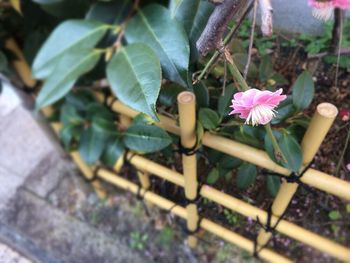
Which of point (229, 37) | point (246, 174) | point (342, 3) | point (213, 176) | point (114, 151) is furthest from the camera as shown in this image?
point (114, 151)

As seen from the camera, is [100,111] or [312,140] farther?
[100,111]

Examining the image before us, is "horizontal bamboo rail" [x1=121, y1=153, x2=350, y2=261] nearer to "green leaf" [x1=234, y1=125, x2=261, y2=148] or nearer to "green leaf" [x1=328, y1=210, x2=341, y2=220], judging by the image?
"green leaf" [x1=328, y1=210, x2=341, y2=220]

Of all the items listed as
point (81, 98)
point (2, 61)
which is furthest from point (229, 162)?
point (2, 61)

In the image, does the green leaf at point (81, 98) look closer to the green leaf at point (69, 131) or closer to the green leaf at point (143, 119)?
the green leaf at point (69, 131)

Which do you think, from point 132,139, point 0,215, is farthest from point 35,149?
point 132,139

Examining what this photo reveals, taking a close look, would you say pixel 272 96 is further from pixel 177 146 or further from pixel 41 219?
pixel 41 219

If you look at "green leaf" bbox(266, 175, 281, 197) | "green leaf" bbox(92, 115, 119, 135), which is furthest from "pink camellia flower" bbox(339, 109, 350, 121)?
"green leaf" bbox(92, 115, 119, 135)

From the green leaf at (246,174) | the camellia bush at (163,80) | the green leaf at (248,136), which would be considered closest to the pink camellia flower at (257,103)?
the camellia bush at (163,80)

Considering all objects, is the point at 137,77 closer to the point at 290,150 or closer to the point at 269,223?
the point at 290,150
